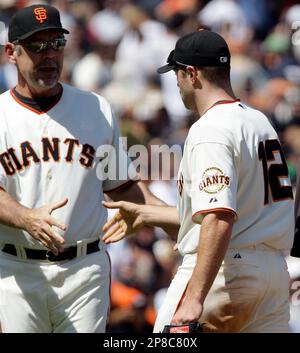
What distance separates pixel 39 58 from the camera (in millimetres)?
6125

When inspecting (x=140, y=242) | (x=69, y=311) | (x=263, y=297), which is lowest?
(x=140, y=242)

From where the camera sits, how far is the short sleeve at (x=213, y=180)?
16.4 feet

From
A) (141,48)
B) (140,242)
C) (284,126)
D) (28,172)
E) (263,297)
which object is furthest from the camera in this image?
(141,48)

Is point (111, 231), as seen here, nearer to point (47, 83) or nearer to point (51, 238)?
point (51, 238)

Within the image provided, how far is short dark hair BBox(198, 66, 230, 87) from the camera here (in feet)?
17.5

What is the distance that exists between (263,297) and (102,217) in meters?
1.39

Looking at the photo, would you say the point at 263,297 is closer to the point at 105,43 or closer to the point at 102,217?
the point at 102,217

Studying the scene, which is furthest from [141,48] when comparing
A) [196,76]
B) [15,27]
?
[196,76]

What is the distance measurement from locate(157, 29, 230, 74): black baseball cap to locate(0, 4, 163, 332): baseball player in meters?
1.04

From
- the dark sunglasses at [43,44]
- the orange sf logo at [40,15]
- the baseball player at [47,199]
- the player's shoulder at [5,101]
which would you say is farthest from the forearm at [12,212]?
the orange sf logo at [40,15]

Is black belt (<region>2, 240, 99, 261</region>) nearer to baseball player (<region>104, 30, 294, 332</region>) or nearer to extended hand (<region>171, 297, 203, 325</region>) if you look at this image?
baseball player (<region>104, 30, 294, 332</region>)

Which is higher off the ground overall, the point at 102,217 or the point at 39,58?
the point at 39,58

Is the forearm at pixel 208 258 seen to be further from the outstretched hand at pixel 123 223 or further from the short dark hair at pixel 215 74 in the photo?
the outstretched hand at pixel 123 223

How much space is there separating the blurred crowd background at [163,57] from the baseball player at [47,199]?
15.2 ft
